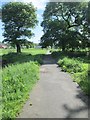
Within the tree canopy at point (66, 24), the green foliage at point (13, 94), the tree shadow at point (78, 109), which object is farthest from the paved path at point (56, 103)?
the tree canopy at point (66, 24)

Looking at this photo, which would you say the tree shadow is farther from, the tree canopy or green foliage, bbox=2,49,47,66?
the tree canopy

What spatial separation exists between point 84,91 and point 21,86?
108 inches

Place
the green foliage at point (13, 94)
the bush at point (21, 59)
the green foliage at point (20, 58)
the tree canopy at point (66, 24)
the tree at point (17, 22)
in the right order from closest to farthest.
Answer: the green foliage at point (13, 94) < the bush at point (21, 59) < the green foliage at point (20, 58) < the tree canopy at point (66, 24) < the tree at point (17, 22)

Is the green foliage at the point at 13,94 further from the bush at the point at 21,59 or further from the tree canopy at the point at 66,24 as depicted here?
the tree canopy at the point at 66,24

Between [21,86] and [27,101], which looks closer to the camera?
[27,101]

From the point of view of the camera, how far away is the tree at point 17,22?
59875 mm

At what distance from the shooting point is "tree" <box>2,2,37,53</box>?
5988 centimetres

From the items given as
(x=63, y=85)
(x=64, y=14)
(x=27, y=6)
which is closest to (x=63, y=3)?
(x=64, y=14)

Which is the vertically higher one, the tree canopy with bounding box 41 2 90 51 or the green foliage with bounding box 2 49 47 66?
the tree canopy with bounding box 41 2 90 51

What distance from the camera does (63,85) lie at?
1468 cm

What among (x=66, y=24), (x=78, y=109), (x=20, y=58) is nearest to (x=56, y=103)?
(x=78, y=109)

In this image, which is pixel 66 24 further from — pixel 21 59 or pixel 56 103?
pixel 56 103

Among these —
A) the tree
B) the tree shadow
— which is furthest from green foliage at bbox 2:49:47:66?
the tree shadow

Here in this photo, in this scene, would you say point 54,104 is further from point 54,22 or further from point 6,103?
point 54,22
